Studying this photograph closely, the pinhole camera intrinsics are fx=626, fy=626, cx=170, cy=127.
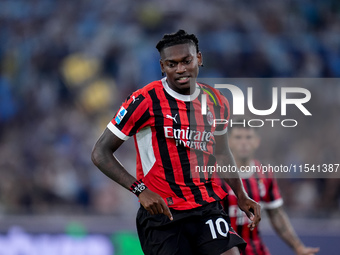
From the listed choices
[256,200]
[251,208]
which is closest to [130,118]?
[251,208]

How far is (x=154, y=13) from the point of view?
460 inches

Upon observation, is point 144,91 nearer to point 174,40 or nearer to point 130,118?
point 130,118

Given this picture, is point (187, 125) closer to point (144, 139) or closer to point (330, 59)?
point (144, 139)

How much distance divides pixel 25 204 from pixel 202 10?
474cm

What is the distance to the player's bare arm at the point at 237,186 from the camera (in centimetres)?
404

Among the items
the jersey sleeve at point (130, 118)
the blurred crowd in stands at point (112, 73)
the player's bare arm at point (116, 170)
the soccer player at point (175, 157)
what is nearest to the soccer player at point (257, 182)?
the soccer player at point (175, 157)

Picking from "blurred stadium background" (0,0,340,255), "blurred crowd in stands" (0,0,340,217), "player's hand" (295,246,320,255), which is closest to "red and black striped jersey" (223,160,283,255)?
"player's hand" (295,246,320,255)

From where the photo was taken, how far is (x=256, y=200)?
17.7 ft

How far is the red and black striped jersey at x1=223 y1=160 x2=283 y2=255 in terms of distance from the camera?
5.12 m

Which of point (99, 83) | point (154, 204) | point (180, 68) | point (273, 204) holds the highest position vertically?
point (99, 83)

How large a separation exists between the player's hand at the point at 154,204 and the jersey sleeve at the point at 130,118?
440 millimetres

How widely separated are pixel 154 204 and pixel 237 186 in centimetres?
80

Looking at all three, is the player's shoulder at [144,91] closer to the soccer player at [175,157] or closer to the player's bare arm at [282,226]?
the soccer player at [175,157]

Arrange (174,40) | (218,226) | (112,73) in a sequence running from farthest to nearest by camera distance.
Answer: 1. (112,73)
2. (174,40)
3. (218,226)
